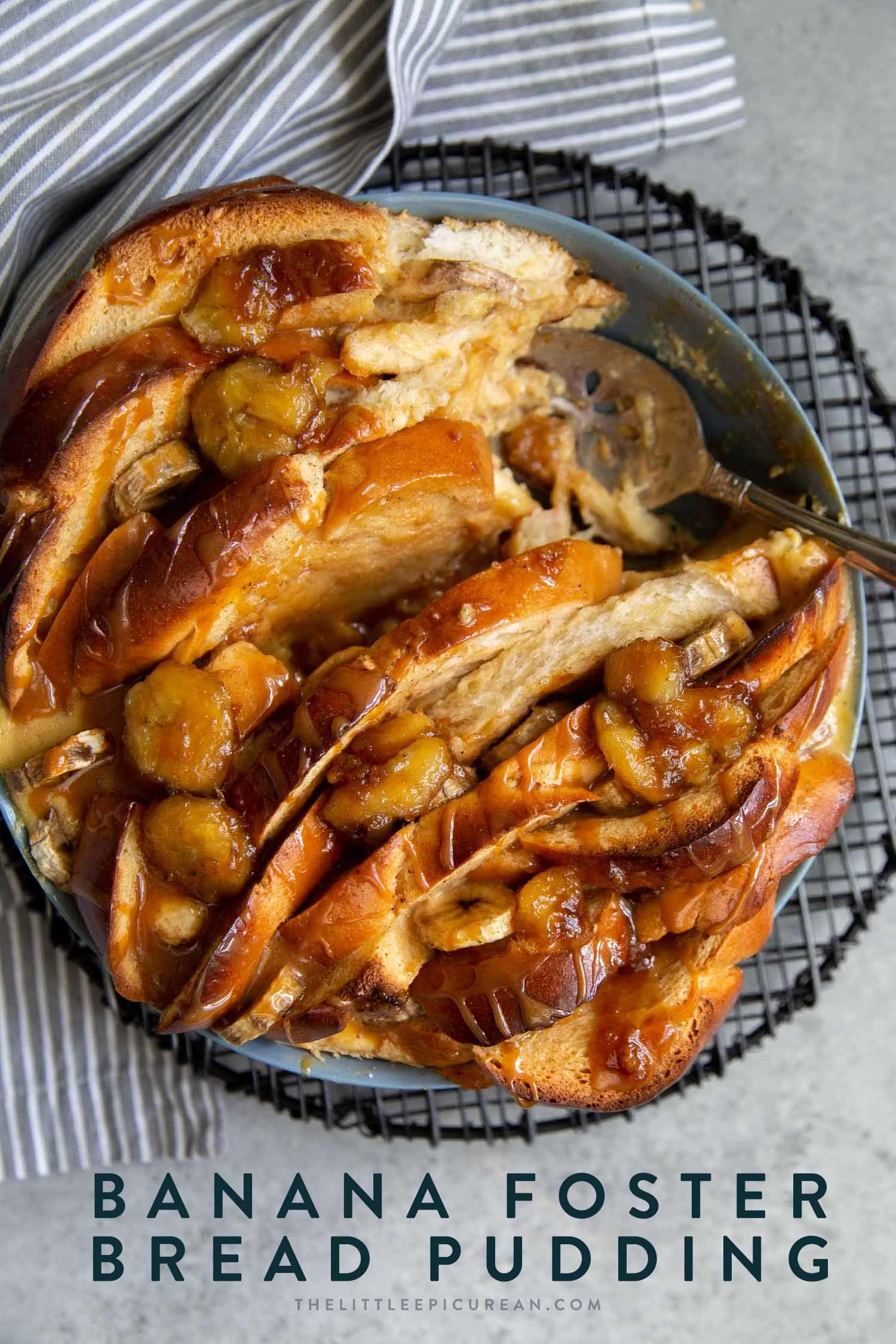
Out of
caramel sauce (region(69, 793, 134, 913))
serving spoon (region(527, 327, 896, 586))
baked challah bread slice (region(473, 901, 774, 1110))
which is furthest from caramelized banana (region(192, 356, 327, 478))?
baked challah bread slice (region(473, 901, 774, 1110))

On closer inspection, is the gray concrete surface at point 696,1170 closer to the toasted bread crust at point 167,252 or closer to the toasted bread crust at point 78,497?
the toasted bread crust at point 167,252

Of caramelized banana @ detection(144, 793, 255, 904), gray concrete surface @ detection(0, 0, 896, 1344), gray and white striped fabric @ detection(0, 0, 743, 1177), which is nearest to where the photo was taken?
caramelized banana @ detection(144, 793, 255, 904)

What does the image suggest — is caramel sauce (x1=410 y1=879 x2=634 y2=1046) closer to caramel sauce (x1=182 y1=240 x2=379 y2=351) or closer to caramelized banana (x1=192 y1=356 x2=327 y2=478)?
caramelized banana (x1=192 y1=356 x2=327 y2=478)

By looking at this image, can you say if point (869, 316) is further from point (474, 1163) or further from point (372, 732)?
point (474, 1163)

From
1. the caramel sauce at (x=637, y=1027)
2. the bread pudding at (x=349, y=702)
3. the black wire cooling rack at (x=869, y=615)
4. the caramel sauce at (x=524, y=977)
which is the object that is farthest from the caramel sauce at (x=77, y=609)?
the caramel sauce at (x=637, y=1027)

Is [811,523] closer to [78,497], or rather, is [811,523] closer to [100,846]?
[78,497]

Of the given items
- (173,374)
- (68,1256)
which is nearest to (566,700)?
(173,374)
